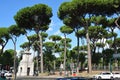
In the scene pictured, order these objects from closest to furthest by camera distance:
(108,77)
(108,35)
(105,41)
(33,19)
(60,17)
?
1. (108,77)
2. (60,17)
3. (33,19)
4. (108,35)
5. (105,41)

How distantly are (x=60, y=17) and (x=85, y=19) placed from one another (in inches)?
181

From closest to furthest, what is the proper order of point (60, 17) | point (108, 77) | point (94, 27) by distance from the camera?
point (108, 77)
point (60, 17)
point (94, 27)

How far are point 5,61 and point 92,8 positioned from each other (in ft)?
173

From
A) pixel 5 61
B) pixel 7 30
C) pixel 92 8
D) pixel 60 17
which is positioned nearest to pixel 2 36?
pixel 7 30

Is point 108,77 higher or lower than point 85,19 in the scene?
lower

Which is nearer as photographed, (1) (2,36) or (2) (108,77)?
(2) (108,77)

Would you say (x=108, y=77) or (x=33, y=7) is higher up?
(x=33, y=7)

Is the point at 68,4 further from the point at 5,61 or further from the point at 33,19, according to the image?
the point at 5,61

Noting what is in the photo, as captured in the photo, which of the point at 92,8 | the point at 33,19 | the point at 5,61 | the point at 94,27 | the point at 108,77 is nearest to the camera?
the point at 108,77

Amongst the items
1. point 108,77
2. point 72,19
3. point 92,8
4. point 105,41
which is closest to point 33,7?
point 72,19

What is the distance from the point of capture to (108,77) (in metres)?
46.7

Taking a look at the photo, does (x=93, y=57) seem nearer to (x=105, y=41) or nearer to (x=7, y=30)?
(x=105, y=41)

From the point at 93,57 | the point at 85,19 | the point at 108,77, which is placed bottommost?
the point at 108,77

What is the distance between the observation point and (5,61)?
97.2 metres
